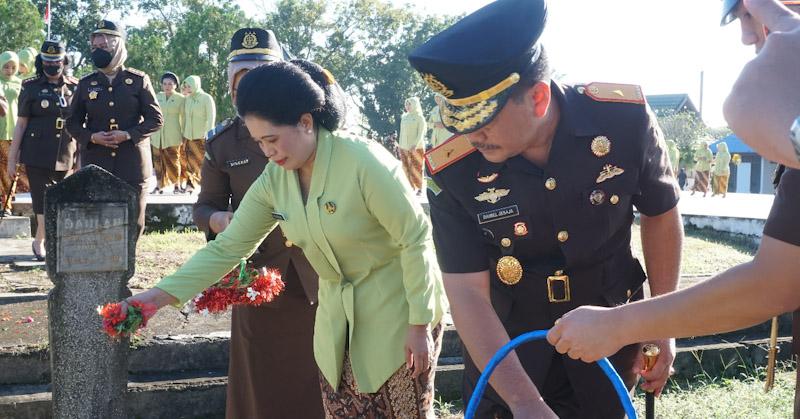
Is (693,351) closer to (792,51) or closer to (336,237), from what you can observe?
(336,237)

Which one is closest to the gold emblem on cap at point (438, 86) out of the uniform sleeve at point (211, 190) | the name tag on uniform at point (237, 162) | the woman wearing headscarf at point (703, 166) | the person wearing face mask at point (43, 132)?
the name tag on uniform at point (237, 162)

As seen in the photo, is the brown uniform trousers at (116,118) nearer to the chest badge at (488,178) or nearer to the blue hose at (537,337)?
the chest badge at (488,178)

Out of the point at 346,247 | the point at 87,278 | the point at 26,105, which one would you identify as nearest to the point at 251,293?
the point at 346,247

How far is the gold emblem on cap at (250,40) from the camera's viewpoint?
4027 millimetres

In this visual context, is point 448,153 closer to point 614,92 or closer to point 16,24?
point 614,92

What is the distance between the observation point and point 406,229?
2.88 m

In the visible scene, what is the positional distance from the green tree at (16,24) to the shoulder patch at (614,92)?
2809cm

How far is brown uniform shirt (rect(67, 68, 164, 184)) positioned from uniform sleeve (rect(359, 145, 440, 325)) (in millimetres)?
3931

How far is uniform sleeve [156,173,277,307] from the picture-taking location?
2896 millimetres

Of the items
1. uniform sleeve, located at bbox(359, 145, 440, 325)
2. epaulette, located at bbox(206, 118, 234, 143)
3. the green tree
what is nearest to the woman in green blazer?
uniform sleeve, located at bbox(359, 145, 440, 325)

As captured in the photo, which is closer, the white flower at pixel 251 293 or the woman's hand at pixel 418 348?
the woman's hand at pixel 418 348

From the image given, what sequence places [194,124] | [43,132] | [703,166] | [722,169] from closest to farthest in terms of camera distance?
[43,132] → [194,124] → [722,169] → [703,166]

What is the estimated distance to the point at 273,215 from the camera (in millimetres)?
3090

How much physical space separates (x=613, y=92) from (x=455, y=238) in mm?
673
